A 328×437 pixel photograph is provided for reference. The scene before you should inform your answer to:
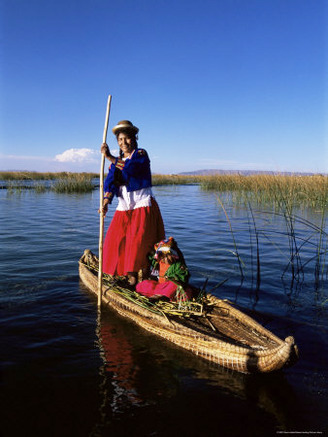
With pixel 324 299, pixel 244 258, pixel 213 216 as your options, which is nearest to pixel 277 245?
pixel 244 258

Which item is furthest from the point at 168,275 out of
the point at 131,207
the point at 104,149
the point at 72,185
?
the point at 72,185

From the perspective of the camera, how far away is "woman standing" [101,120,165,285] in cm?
428

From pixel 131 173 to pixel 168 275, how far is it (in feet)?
4.42

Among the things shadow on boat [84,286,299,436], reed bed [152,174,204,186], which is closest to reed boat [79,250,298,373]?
shadow on boat [84,286,299,436]

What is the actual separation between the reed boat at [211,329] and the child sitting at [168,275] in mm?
145

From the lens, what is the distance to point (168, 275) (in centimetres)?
397

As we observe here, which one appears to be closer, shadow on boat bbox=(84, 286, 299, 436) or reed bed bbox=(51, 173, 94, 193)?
shadow on boat bbox=(84, 286, 299, 436)

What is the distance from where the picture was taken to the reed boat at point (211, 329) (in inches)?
107

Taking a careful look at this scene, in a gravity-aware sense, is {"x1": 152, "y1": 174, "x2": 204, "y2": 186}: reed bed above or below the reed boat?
above

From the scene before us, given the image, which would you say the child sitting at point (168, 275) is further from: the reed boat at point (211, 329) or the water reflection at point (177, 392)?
the water reflection at point (177, 392)

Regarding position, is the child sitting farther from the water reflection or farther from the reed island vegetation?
the reed island vegetation

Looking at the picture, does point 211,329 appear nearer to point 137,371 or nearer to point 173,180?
point 137,371

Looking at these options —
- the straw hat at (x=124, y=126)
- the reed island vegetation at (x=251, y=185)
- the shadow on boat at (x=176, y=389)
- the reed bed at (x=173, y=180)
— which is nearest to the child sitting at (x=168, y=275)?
the shadow on boat at (x=176, y=389)

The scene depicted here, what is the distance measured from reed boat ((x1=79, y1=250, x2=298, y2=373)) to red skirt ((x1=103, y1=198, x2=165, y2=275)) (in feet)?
1.03
